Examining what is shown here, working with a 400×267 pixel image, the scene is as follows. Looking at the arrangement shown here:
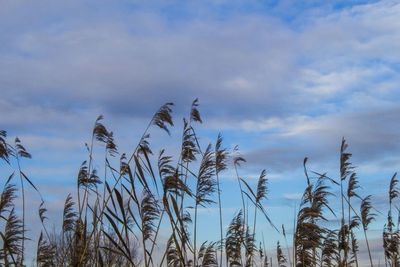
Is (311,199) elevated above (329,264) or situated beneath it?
elevated above

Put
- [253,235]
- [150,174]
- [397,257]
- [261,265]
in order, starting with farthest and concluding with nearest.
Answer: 1. [261,265]
2. [397,257]
3. [253,235]
4. [150,174]

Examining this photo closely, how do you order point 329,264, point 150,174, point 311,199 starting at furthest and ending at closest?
point 329,264 < point 311,199 < point 150,174

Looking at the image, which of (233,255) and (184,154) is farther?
(233,255)

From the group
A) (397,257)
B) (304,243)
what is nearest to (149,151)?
(304,243)

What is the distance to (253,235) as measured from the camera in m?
10.0

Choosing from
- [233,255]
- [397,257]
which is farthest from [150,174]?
[397,257]

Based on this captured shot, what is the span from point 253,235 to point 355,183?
202cm

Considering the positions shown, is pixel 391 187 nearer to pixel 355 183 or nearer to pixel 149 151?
pixel 355 183

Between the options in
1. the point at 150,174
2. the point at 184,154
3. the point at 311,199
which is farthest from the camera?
the point at 311,199

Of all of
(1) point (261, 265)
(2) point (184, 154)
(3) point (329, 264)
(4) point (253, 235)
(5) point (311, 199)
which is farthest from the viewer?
(1) point (261, 265)

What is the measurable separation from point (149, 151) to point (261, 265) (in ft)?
24.4

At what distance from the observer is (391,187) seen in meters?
11.6

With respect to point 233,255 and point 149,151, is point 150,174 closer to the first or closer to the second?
point 149,151

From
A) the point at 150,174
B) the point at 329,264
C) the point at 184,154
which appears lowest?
the point at 329,264
